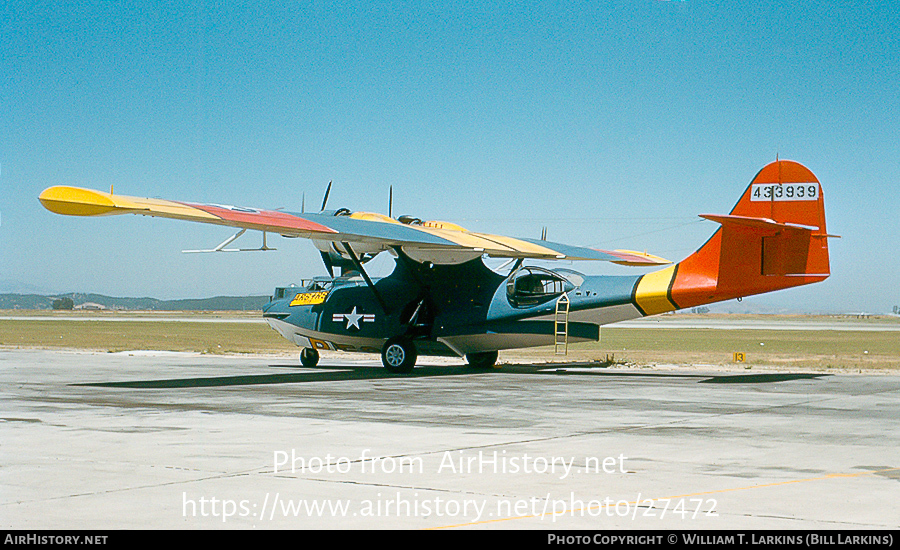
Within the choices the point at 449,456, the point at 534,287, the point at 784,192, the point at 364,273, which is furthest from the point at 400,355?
the point at 449,456

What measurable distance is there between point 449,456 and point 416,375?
14205 millimetres

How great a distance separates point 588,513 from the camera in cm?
673

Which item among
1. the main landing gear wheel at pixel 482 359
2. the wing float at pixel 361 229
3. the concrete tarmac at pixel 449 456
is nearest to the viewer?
the concrete tarmac at pixel 449 456

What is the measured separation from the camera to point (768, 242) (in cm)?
2016

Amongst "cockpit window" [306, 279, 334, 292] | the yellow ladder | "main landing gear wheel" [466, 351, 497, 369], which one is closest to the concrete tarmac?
the yellow ladder

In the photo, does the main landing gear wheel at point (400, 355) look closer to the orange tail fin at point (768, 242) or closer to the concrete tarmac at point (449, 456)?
the concrete tarmac at point (449, 456)

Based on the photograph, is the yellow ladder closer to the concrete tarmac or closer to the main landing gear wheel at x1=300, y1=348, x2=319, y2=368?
the concrete tarmac

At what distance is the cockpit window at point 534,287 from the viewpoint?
23.6 metres

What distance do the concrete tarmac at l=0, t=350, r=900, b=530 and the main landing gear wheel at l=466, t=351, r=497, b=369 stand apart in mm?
6766

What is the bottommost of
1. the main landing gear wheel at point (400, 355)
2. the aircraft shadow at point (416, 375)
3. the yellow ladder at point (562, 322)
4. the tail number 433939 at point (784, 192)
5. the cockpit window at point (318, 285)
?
the aircraft shadow at point (416, 375)

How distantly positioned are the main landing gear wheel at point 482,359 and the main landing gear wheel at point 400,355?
8.42 ft

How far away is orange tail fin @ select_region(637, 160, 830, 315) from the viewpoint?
19.9 m

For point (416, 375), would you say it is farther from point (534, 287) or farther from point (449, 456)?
point (449, 456)

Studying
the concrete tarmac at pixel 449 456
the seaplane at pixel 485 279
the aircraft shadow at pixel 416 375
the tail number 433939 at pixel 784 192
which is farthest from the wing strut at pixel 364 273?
the tail number 433939 at pixel 784 192
